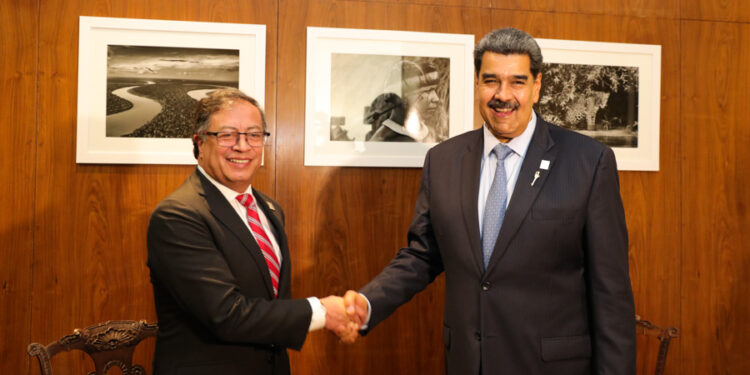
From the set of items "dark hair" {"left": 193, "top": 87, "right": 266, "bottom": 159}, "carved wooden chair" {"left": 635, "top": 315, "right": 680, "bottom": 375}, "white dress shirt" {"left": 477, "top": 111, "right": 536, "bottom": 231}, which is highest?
"dark hair" {"left": 193, "top": 87, "right": 266, "bottom": 159}

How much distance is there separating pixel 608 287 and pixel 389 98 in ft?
5.36

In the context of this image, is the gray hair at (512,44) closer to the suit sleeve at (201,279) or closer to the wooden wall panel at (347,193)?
the wooden wall panel at (347,193)

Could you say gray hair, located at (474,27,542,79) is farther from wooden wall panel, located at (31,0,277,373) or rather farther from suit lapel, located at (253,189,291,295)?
wooden wall panel, located at (31,0,277,373)

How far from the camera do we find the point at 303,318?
199 centimetres

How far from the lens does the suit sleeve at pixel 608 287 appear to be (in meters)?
1.86

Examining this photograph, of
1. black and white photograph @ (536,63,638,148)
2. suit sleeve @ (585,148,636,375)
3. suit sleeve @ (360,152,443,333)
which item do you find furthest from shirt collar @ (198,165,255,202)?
black and white photograph @ (536,63,638,148)

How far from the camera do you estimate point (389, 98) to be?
3055 mm

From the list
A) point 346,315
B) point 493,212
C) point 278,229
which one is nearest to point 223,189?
point 278,229

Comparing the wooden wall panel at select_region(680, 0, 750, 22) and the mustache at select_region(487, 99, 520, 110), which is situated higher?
the wooden wall panel at select_region(680, 0, 750, 22)

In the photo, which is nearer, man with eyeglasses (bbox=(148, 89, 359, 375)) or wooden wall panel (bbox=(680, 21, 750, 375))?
man with eyeglasses (bbox=(148, 89, 359, 375))

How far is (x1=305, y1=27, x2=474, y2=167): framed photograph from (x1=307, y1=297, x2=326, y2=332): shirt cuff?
1.06 meters

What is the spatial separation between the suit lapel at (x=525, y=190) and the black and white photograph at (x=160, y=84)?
1.71 metres

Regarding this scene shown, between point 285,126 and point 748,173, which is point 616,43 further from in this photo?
point 285,126

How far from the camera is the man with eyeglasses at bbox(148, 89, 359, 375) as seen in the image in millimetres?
1869
